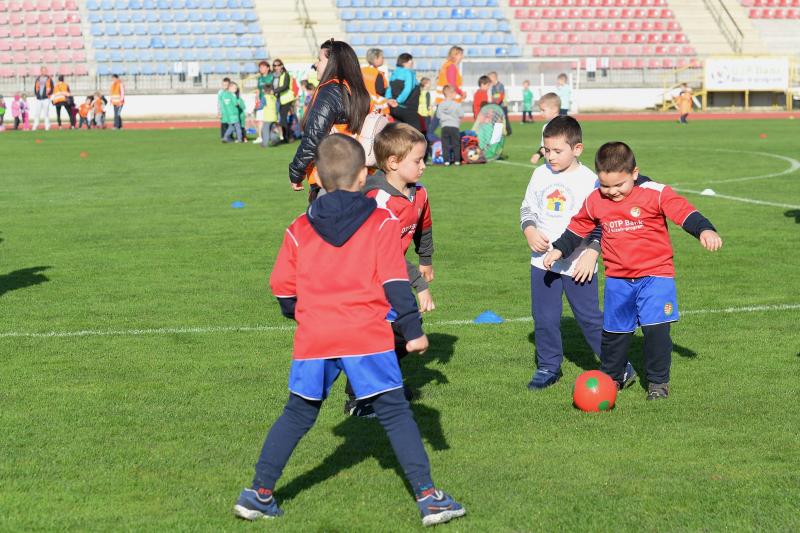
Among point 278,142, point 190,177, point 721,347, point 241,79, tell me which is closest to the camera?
point 721,347

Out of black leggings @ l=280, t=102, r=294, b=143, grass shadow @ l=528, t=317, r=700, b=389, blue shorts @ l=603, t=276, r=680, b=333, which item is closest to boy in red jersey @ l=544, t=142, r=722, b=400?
blue shorts @ l=603, t=276, r=680, b=333

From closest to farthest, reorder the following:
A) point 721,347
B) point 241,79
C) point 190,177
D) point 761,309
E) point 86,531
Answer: point 86,531 → point 721,347 → point 761,309 → point 190,177 → point 241,79

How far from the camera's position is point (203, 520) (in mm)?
4535

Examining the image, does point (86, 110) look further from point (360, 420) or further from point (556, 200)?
point (360, 420)

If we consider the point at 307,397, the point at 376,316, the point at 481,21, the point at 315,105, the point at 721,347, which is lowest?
the point at 721,347

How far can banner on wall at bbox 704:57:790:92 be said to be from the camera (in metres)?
49.7

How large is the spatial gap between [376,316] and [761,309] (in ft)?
17.0

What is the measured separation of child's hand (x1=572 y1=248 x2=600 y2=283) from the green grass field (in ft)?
2.30

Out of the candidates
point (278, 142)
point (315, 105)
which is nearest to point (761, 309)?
point (315, 105)

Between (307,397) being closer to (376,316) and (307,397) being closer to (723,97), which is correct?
(376,316)

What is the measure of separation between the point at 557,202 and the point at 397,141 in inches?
62.0

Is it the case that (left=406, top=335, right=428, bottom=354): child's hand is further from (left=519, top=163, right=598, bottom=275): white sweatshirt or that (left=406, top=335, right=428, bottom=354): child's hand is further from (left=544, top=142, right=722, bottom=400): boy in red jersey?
(left=519, top=163, right=598, bottom=275): white sweatshirt

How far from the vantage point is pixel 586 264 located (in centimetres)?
649

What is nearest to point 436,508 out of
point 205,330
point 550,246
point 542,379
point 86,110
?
point 542,379
